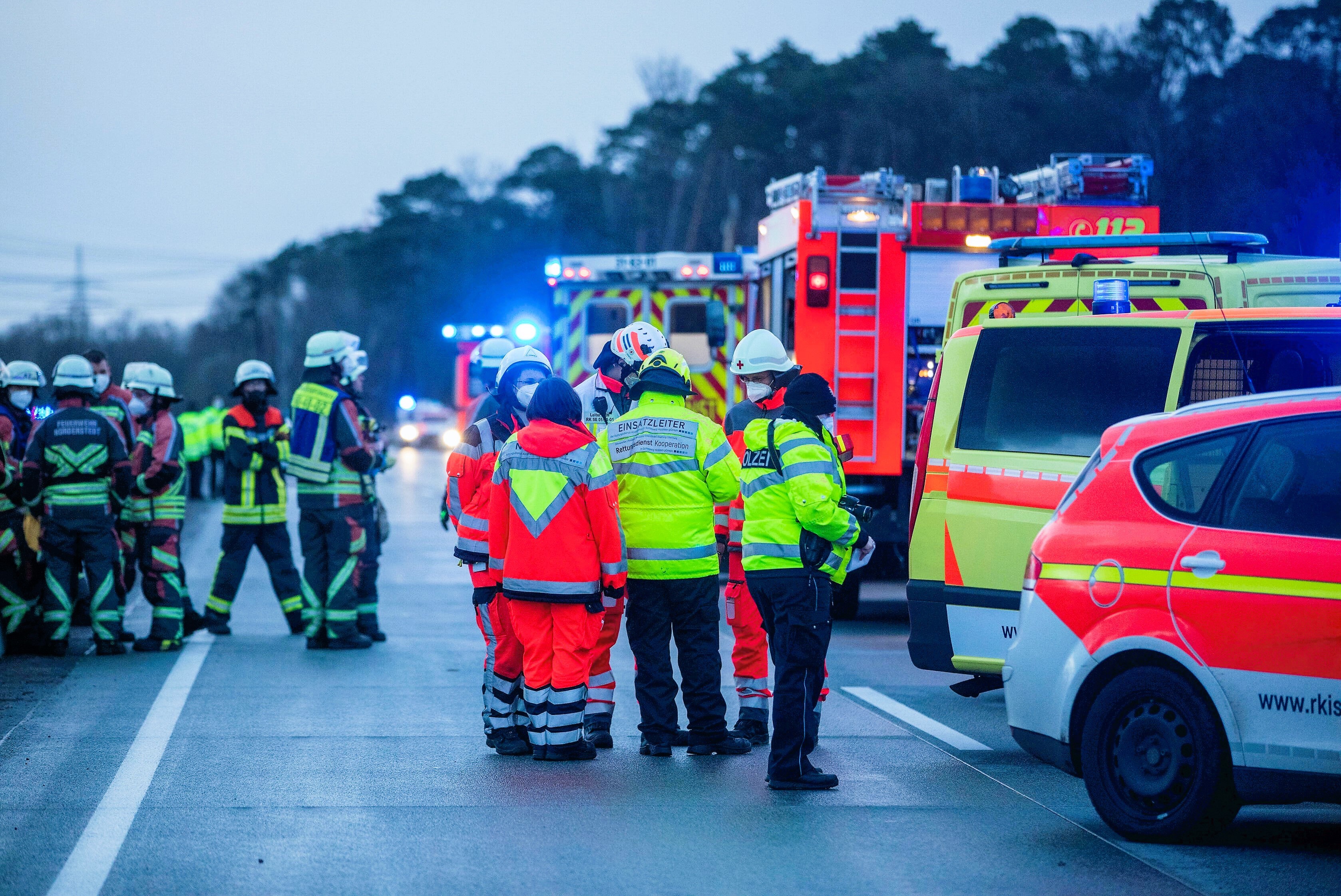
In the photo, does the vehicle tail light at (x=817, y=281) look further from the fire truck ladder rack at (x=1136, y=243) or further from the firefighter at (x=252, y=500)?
the firefighter at (x=252, y=500)

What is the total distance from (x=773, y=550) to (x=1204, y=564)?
182cm

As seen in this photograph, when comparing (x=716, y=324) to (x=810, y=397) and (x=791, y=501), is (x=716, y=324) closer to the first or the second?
(x=810, y=397)

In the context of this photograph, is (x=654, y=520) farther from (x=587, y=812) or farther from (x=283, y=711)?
(x=283, y=711)

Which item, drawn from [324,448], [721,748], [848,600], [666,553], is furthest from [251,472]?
[721,748]

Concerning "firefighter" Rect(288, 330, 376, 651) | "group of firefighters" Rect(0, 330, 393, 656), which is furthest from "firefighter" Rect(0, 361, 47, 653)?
"firefighter" Rect(288, 330, 376, 651)

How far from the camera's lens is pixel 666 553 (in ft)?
25.5

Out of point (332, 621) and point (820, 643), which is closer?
point (820, 643)

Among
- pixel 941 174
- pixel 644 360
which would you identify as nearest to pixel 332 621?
pixel 644 360

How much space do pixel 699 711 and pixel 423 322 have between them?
75959mm

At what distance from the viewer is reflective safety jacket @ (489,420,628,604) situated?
25.0 ft

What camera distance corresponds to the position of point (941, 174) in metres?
46.9

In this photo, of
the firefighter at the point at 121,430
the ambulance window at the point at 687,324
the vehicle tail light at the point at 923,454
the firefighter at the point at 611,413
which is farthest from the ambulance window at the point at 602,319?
the vehicle tail light at the point at 923,454

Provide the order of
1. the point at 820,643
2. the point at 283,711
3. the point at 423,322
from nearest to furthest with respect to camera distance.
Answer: the point at 820,643
the point at 283,711
the point at 423,322

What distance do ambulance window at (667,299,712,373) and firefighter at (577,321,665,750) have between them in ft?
25.0
